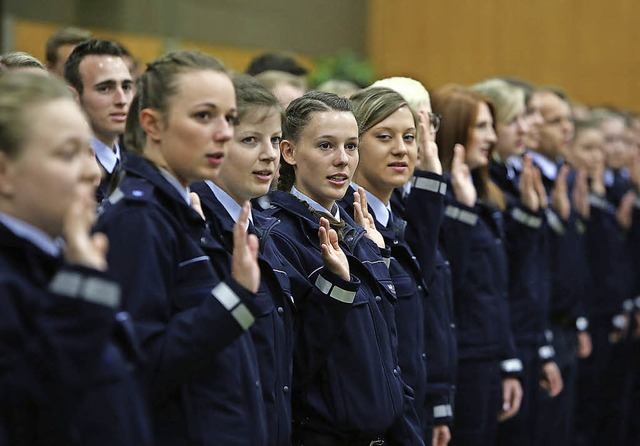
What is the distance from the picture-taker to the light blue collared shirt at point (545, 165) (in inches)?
227

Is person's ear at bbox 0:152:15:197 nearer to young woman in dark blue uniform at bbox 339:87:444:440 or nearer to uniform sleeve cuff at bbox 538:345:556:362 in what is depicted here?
young woman in dark blue uniform at bbox 339:87:444:440

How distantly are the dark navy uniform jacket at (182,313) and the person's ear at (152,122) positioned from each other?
0.07 m

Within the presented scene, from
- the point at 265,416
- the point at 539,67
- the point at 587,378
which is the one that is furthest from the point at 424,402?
the point at 539,67

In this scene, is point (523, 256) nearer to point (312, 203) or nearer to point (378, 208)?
point (378, 208)

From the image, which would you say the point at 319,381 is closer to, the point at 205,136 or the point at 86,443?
the point at 205,136

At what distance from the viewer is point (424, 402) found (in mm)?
3898

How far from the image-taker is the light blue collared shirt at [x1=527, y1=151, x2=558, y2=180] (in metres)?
5.77

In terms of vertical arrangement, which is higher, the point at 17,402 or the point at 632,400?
the point at 17,402

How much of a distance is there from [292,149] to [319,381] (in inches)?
29.7

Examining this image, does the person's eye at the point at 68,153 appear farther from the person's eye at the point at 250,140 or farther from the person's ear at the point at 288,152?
the person's ear at the point at 288,152

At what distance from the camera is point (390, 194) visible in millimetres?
3879

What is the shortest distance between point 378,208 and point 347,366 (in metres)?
0.84

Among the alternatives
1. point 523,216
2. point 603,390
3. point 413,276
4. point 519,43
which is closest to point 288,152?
point 413,276

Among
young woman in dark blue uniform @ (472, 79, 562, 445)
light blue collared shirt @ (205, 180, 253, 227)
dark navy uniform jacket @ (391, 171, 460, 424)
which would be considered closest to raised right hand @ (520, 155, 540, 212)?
young woman in dark blue uniform @ (472, 79, 562, 445)
